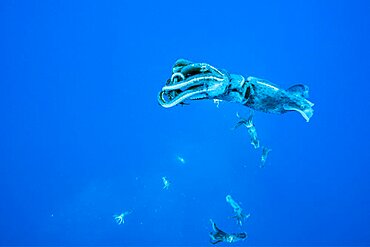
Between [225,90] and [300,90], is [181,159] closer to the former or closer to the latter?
[300,90]

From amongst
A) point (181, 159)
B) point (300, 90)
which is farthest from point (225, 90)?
point (181, 159)

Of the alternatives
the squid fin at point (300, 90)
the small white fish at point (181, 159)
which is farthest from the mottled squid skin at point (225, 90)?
the small white fish at point (181, 159)

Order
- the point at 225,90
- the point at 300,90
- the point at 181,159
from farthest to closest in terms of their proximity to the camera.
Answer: the point at 181,159
the point at 300,90
the point at 225,90

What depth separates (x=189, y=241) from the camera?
115 ft

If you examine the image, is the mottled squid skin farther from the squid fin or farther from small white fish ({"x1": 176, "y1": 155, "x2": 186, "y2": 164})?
small white fish ({"x1": 176, "y1": 155, "x2": 186, "y2": 164})

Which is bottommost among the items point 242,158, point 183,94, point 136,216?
point 183,94

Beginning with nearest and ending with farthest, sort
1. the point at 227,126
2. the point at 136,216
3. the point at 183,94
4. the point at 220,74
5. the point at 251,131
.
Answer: the point at 183,94, the point at 220,74, the point at 251,131, the point at 227,126, the point at 136,216

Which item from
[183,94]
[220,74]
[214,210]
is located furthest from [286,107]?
[214,210]

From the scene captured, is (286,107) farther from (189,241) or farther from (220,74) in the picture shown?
(189,241)

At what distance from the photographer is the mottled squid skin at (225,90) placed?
318 centimetres

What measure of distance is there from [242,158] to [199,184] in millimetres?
5421

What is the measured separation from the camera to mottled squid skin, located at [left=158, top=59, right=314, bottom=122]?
318 cm

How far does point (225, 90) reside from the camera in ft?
11.4

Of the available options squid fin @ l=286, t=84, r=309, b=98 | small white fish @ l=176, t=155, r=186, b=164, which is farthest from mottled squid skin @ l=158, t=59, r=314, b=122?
small white fish @ l=176, t=155, r=186, b=164
